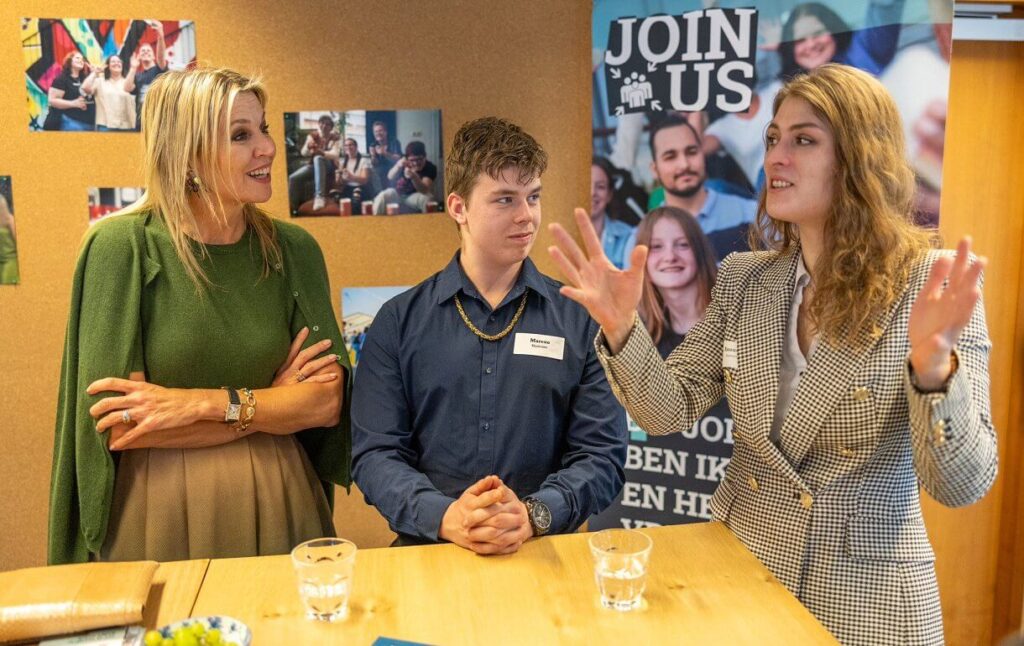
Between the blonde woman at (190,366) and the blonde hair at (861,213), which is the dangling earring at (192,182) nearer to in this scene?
the blonde woman at (190,366)

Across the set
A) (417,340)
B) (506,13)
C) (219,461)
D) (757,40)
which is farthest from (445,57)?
(219,461)

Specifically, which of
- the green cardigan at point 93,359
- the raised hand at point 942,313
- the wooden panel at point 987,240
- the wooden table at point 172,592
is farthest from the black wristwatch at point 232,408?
the wooden panel at point 987,240

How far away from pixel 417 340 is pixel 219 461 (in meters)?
0.57

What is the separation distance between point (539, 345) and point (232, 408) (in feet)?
2.52

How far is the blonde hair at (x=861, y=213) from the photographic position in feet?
5.52

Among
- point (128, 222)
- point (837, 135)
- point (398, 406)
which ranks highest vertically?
point (837, 135)

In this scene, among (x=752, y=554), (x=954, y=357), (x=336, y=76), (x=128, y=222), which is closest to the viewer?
(x=954, y=357)

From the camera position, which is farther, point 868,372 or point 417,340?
point 417,340

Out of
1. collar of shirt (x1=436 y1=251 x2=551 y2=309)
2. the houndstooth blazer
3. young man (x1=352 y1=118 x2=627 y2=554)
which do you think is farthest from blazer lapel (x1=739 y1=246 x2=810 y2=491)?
collar of shirt (x1=436 y1=251 x2=551 y2=309)

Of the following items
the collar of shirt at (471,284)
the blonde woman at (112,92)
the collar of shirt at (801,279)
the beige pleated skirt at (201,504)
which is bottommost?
the beige pleated skirt at (201,504)

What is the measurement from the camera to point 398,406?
214 cm

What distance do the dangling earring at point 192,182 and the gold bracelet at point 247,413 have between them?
1.76 ft

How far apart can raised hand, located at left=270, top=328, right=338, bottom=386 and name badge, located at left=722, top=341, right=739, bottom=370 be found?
39.4 inches

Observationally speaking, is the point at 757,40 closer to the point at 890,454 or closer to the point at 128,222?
the point at 890,454
